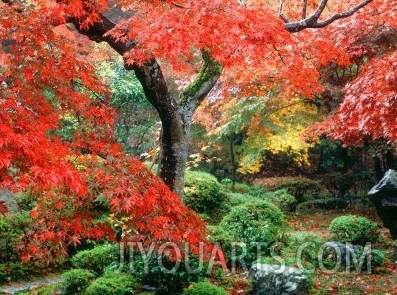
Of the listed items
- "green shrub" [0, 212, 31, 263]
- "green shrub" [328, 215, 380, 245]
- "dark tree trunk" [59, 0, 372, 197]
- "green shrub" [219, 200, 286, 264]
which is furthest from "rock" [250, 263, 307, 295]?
"green shrub" [0, 212, 31, 263]

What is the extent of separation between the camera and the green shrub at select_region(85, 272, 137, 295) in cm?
537

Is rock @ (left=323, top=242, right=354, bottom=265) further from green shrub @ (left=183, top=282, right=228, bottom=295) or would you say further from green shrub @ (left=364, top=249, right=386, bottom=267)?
green shrub @ (left=183, top=282, right=228, bottom=295)

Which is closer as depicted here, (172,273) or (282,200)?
(172,273)

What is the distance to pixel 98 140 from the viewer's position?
459 cm

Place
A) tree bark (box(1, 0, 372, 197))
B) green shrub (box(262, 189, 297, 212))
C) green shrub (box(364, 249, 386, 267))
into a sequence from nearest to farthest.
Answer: tree bark (box(1, 0, 372, 197)) < green shrub (box(364, 249, 386, 267)) < green shrub (box(262, 189, 297, 212))

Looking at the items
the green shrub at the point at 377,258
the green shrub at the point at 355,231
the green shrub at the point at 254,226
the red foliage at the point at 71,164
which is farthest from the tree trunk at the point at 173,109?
the green shrub at the point at 355,231

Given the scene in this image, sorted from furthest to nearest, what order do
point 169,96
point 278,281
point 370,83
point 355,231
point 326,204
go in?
point 326,204
point 355,231
point 370,83
point 278,281
point 169,96

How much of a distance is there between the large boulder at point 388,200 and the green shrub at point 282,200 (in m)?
4.74

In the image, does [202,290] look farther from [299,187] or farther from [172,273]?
[299,187]

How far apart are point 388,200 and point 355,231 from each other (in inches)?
37.6

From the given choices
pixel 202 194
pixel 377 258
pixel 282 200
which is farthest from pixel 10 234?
pixel 282 200

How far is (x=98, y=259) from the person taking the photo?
6.78 meters

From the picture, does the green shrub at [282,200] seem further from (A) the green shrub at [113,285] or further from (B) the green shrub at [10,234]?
(A) the green shrub at [113,285]

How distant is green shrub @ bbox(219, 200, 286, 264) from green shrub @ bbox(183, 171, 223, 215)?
3.07m
